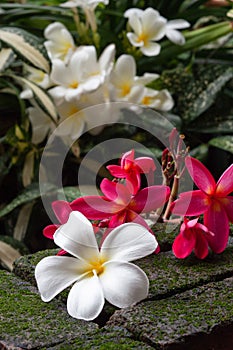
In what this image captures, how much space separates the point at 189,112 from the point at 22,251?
558 mm

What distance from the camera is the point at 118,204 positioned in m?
0.74

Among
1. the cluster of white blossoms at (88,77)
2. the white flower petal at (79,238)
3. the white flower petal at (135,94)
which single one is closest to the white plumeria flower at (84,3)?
the cluster of white blossoms at (88,77)

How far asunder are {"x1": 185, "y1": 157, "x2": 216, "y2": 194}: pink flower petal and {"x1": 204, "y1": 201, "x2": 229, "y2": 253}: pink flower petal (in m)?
0.02

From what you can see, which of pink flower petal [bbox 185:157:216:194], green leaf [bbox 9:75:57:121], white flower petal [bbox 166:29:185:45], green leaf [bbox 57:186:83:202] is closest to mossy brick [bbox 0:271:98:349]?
pink flower petal [bbox 185:157:216:194]

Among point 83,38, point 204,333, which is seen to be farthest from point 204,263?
point 83,38

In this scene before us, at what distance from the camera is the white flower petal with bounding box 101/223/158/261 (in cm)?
68

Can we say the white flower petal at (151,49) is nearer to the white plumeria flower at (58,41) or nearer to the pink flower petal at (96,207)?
the white plumeria flower at (58,41)

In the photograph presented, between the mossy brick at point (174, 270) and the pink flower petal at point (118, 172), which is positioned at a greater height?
the pink flower petal at point (118, 172)

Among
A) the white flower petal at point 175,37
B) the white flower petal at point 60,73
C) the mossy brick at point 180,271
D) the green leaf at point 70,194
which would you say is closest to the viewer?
the mossy brick at point 180,271

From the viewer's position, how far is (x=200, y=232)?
0.74m

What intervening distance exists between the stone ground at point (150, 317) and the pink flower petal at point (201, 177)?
85mm

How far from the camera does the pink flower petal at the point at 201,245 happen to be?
74 centimetres

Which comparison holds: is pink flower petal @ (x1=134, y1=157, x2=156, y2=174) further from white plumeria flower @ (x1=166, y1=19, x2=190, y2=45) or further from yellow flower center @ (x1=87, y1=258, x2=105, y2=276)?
white plumeria flower @ (x1=166, y1=19, x2=190, y2=45)

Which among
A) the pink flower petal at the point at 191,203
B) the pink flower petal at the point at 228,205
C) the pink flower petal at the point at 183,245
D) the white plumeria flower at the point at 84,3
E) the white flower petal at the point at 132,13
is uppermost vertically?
the pink flower petal at the point at 191,203
